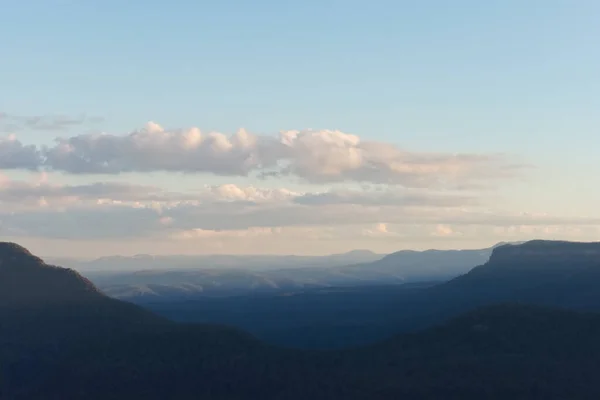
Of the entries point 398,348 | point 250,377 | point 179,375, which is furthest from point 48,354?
point 398,348

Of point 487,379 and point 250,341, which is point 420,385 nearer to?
point 487,379

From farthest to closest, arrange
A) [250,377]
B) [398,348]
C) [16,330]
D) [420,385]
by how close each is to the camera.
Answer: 1. [16,330]
2. [398,348]
3. [250,377]
4. [420,385]

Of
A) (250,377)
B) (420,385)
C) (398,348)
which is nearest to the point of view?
(420,385)

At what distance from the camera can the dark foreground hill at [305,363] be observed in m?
157

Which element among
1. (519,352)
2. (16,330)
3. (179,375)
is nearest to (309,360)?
(179,375)

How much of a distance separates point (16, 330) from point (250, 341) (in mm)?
52551

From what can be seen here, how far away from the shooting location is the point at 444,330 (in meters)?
189

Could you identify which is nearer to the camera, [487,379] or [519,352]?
[487,379]

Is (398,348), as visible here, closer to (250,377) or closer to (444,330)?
(444,330)

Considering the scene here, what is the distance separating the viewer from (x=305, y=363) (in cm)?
17238

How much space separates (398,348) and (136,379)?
51.4 m

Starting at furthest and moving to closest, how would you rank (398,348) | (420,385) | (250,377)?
(398,348) < (250,377) < (420,385)

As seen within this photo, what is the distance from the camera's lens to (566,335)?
17738cm

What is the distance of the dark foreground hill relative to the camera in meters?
157
